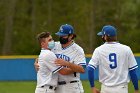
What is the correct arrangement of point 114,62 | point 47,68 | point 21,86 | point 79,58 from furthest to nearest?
point 21,86 → point 79,58 → point 47,68 → point 114,62

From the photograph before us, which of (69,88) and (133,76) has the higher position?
(133,76)

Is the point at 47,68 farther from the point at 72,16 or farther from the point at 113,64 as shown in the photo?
the point at 72,16

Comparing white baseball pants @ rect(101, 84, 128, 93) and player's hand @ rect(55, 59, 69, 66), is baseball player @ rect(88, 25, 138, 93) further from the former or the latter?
player's hand @ rect(55, 59, 69, 66)

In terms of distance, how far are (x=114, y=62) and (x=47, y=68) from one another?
A: 1060 mm

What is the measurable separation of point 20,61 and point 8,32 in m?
18.5

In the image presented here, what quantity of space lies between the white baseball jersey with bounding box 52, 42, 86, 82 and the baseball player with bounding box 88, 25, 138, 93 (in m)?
0.54

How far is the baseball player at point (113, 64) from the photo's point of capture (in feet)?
27.5

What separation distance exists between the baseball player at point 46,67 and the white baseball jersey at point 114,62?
24.2 inches

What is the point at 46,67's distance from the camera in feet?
28.4

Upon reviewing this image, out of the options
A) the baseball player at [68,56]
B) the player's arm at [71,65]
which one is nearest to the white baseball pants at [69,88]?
the baseball player at [68,56]

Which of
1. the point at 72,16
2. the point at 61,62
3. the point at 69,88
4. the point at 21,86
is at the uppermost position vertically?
the point at 61,62

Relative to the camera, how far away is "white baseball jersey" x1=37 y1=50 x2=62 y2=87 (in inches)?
339

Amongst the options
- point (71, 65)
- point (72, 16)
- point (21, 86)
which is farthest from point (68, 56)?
point (72, 16)

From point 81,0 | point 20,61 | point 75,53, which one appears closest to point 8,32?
point 20,61
